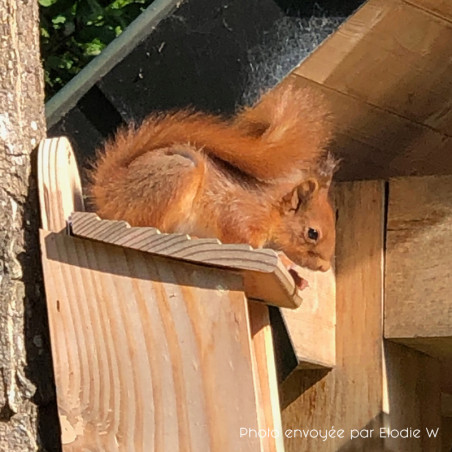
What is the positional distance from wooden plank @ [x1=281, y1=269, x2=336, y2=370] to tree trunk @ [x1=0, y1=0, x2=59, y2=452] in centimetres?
55

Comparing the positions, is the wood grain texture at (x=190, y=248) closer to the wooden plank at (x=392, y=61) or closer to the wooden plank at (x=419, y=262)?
the wooden plank at (x=392, y=61)

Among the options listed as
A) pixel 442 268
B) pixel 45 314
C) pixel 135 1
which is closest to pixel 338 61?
pixel 442 268

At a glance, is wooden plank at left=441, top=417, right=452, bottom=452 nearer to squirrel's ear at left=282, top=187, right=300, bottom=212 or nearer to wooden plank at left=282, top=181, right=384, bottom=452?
wooden plank at left=282, top=181, right=384, bottom=452

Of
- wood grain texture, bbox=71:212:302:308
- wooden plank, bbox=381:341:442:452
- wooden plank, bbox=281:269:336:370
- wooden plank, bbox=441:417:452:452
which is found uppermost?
wood grain texture, bbox=71:212:302:308

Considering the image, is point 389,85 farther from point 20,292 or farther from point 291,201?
point 20,292

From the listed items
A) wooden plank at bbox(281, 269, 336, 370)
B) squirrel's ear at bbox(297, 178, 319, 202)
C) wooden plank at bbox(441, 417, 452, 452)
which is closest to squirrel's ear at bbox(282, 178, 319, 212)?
squirrel's ear at bbox(297, 178, 319, 202)

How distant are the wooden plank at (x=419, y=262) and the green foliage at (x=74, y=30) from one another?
0.86m

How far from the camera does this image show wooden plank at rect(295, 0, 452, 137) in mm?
1488

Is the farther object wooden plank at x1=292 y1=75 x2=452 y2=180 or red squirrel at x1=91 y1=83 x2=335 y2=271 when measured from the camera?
wooden plank at x1=292 y1=75 x2=452 y2=180

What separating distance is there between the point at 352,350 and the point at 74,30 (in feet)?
3.48

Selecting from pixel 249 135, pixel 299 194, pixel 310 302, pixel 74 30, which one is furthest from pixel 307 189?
pixel 74 30

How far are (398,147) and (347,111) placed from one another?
0.55 ft

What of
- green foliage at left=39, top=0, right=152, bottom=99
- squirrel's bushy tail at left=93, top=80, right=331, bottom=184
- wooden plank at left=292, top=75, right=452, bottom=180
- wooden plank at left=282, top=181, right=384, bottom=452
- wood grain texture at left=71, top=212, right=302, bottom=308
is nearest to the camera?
wood grain texture at left=71, top=212, right=302, bottom=308

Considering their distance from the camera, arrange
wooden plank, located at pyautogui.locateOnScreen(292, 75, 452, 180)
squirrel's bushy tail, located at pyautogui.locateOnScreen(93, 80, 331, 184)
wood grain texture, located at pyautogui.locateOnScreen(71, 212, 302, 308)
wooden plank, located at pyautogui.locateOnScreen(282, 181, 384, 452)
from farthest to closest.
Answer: wooden plank, located at pyautogui.locateOnScreen(282, 181, 384, 452)
wooden plank, located at pyautogui.locateOnScreen(292, 75, 452, 180)
squirrel's bushy tail, located at pyautogui.locateOnScreen(93, 80, 331, 184)
wood grain texture, located at pyautogui.locateOnScreen(71, 212, 302, 308)
